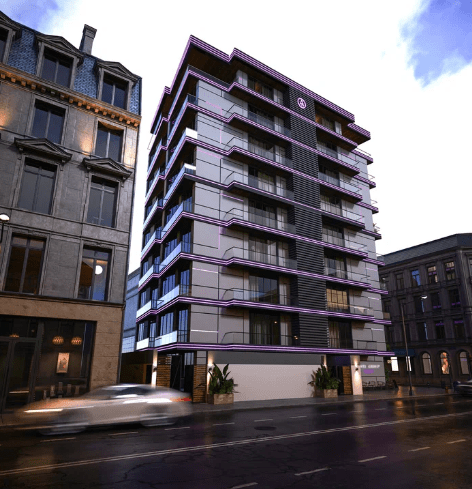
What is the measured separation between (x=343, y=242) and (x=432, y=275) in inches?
879

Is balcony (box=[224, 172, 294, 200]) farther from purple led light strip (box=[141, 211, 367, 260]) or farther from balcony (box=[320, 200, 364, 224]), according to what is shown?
balcony (box=[320, 200, 364, 224])

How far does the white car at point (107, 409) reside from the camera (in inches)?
492

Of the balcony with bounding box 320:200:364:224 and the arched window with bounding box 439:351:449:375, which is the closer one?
the balcony with bounding box 320:200:364:224

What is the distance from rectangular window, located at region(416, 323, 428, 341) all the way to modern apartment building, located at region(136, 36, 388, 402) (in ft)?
59.9

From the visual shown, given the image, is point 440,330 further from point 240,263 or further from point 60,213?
point 60,213

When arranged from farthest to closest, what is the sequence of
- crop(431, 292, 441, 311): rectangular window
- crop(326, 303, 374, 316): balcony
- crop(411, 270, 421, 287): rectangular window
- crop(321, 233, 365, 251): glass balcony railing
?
crop(411, 270, 421, 287): rectangular window, crop(431, 292, 441, 311): rectangular window, crop(321, 233, 365, 251): glass balcony railing, crop(326, 303, 374, 316): balcony

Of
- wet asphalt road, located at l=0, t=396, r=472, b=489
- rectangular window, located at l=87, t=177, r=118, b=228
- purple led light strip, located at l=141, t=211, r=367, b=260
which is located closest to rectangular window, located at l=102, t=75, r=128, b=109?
rectangular window, located at l=87, t=177, r=118, b=228

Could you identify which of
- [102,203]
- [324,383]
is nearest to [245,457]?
[102,203]

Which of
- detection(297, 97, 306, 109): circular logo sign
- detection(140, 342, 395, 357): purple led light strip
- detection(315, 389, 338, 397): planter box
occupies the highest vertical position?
detection(297, 97, 306, 109): circular logo sign

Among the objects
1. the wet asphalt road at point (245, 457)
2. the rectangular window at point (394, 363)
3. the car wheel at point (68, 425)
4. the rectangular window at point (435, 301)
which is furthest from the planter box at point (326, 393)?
the rectangular window at point (394, 363)

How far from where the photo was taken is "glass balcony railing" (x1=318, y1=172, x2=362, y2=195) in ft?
127

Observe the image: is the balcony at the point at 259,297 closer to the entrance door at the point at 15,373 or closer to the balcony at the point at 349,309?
Answer: the balcony at the point at 349,309

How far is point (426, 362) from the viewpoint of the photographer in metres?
51.0

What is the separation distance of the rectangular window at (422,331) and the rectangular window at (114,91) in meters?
48.7
